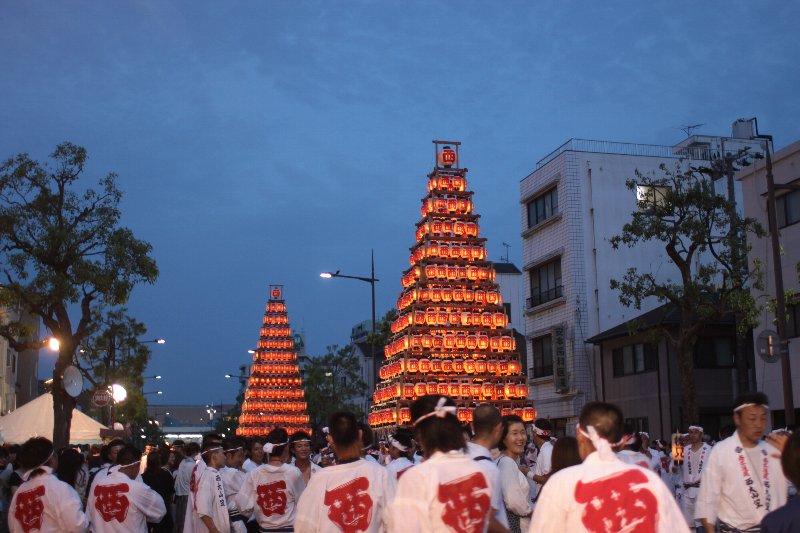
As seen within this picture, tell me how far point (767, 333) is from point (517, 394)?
66.3 feet

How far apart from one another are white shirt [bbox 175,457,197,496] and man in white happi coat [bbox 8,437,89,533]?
769 centimetres

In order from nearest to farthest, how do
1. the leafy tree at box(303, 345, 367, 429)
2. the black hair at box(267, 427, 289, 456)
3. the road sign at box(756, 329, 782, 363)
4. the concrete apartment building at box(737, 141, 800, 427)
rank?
1. the black hair at box(267, 427, 289, 456)
2. the road sign at box(756, 329, 782, 363)
3. the concrete apartment building at box(737, 141, 800, 427)
4. the leafy tree at box(303, 345, 367, 429)

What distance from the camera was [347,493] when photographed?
7.12m

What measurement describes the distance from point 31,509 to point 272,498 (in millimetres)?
2339

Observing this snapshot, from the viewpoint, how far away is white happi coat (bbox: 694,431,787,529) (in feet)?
25.3

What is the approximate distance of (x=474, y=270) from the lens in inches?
1661

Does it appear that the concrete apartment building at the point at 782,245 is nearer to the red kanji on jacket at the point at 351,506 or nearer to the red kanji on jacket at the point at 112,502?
the red kanji on jacket at the point at 112,502

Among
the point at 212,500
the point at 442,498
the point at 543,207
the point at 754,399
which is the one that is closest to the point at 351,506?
the point at 442,498

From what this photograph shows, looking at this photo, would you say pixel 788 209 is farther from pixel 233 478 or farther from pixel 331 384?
pixel 331 384

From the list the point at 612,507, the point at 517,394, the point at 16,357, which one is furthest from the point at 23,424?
the point at 16,357

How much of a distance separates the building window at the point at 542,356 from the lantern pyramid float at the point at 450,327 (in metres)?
2.84

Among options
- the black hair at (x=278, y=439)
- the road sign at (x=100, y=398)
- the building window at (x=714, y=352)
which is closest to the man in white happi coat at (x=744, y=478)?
the black hair at (x=278, y=439)

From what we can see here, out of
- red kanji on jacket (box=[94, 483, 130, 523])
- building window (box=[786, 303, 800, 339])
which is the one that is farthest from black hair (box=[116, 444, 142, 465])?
building window (box=[786, 303, 800, 339])

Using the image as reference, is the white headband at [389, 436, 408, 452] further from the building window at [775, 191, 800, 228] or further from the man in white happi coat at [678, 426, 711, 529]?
the building window at [775, 191, 800, 228]
